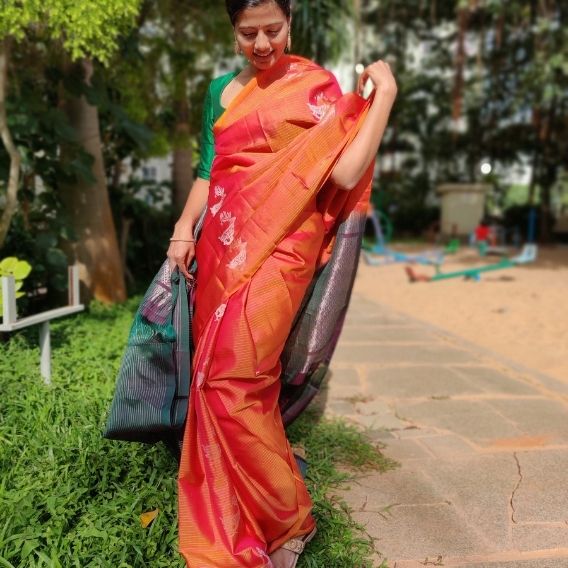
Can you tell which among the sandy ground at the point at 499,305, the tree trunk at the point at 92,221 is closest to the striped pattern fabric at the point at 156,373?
the sandy ground at the point at 499,305

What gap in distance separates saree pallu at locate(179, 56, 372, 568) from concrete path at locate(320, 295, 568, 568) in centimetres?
51

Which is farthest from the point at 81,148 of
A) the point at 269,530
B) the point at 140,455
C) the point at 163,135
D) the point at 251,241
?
the point at 269,530

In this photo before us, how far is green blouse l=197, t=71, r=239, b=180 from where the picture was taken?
6.22 ft

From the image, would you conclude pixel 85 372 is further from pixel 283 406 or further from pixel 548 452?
pixel 548 452

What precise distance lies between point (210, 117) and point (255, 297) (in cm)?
62

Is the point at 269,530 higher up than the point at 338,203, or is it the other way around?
the point at 338,203

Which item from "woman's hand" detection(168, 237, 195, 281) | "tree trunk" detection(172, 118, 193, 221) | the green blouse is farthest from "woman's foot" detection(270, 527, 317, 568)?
"tree trunk" detection(172, 118, 193, 221)

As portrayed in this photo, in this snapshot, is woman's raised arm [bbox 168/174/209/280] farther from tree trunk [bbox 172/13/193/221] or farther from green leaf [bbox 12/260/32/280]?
tree trunk [bbox 172/13/193/221]

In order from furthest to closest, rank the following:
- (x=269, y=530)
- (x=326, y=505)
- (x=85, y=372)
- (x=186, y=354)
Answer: (x=85, y=372) < (x=326, y=505) < (x=186, y=354) < (x=269, y=530)

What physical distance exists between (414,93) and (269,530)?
19681 millimetres

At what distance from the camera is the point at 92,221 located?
488cm

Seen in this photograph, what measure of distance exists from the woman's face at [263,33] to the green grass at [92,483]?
134 centimetres

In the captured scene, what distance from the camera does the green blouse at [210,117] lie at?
1895 millimetres

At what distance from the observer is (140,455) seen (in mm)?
2199
